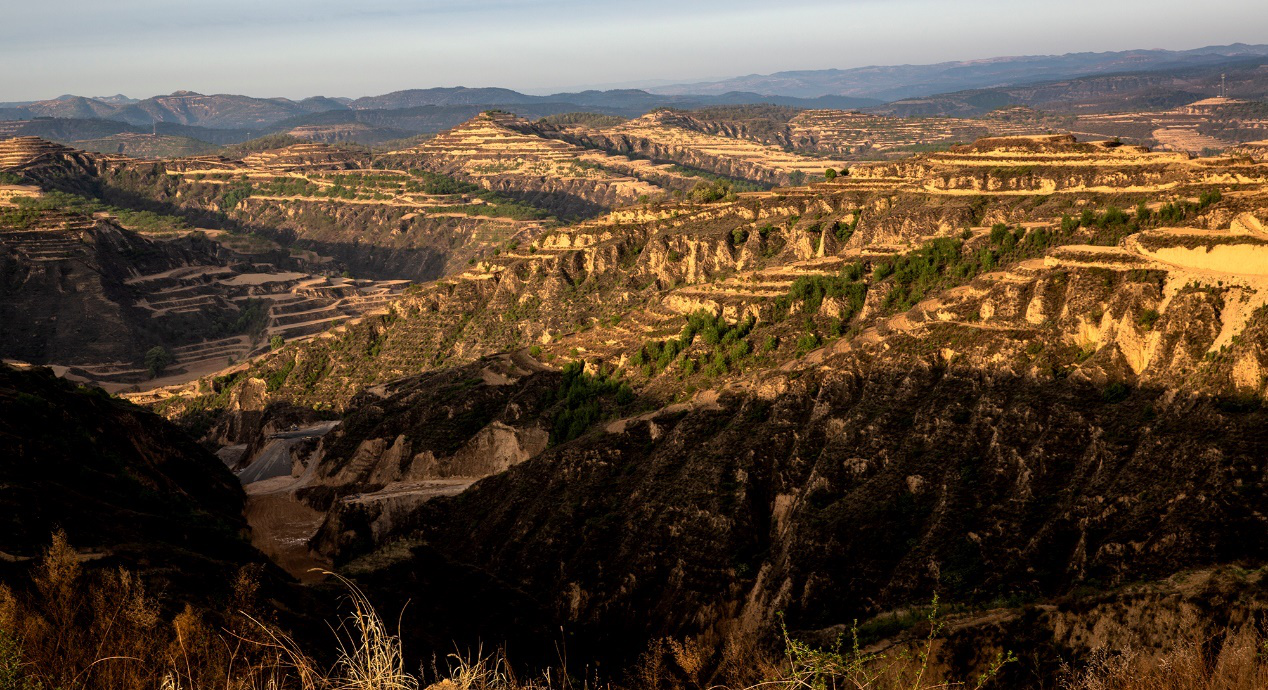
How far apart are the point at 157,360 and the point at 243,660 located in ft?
474

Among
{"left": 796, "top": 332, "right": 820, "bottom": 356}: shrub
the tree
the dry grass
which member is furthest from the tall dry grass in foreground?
the tree

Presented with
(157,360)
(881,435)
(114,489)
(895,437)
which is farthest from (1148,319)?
(157,360)

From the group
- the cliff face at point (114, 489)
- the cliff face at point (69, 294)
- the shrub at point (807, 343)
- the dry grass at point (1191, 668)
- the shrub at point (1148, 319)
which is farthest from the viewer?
the cliff face at point (69, 294)

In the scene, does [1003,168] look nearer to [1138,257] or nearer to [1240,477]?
[1138,257]

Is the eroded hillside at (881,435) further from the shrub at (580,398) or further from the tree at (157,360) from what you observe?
the tree at (157,360)

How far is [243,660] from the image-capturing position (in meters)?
26.6

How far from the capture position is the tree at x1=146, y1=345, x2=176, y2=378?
155 meters

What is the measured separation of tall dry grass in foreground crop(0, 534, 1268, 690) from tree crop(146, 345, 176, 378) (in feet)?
436

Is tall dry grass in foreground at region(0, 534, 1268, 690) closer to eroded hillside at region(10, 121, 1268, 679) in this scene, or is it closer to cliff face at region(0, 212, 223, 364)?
eroded hillside at region(10, 121, 1268, 679)

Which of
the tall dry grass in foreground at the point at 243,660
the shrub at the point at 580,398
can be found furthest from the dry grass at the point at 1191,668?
the shrub at the point at 580,398

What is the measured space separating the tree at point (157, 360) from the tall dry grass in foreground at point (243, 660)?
133 m

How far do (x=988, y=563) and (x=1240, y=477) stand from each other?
31.2ft

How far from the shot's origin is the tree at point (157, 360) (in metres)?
155

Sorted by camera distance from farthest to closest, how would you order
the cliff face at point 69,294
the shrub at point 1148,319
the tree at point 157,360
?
the cliff face at point 69,294 → the tree at point 157,360 → the shrub at point 1148,319
